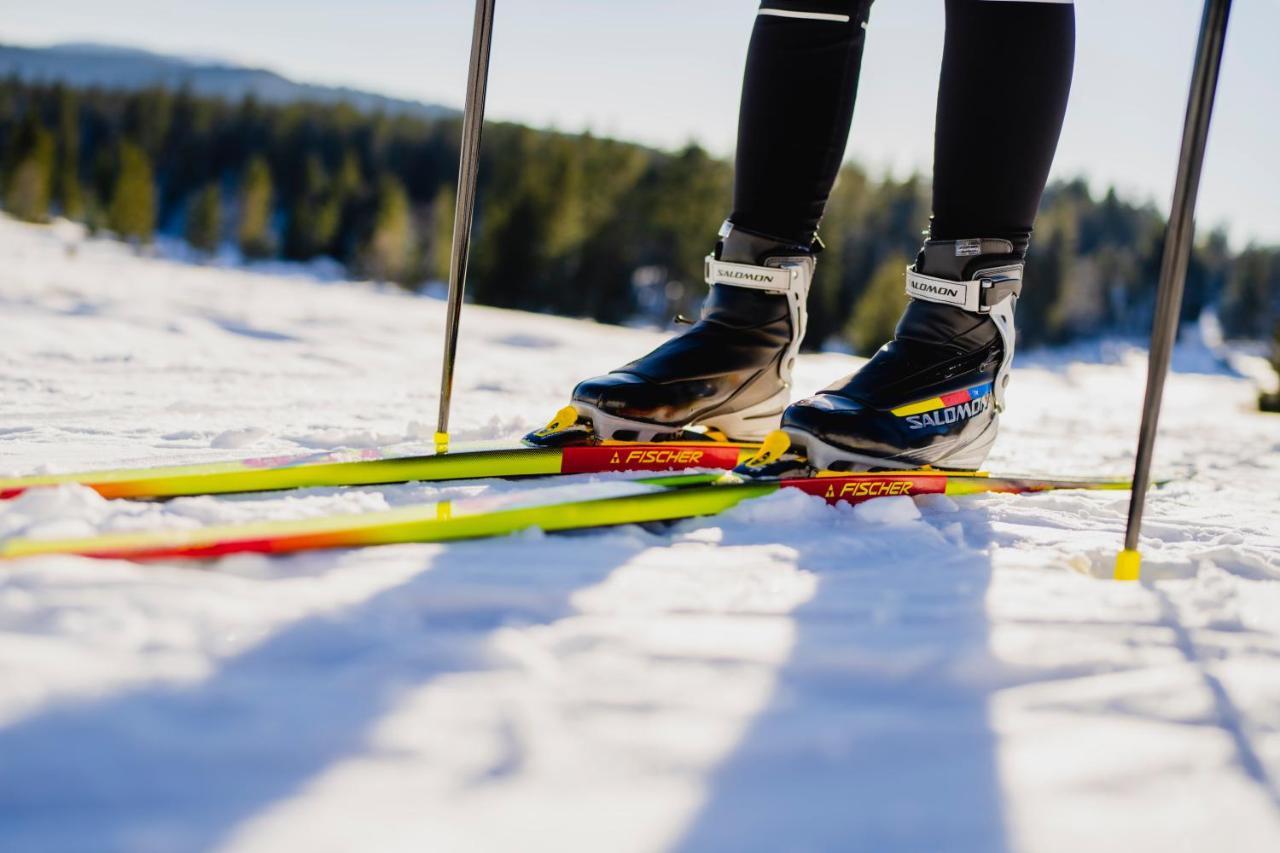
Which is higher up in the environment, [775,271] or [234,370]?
[775,271]

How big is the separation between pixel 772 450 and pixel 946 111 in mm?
632

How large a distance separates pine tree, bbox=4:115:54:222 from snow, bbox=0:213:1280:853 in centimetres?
4407

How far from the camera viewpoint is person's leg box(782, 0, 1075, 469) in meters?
1.37

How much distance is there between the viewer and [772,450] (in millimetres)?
1396

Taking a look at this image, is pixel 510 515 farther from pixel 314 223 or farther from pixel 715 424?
pixel 314 223

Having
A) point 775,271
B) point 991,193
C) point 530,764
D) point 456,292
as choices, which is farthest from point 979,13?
point 530,764

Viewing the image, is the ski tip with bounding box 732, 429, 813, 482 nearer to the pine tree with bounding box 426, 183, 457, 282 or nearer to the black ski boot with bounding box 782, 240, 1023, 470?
the black ski boot with bounding box 782, 240, 1023, 470

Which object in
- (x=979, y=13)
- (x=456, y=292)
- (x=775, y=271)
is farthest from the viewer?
(x=775, y=271)

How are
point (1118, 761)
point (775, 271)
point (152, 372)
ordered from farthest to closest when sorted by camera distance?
point (152, 372), point (775, 271), point (1118, 761)

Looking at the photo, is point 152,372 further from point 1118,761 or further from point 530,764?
point 1118,761

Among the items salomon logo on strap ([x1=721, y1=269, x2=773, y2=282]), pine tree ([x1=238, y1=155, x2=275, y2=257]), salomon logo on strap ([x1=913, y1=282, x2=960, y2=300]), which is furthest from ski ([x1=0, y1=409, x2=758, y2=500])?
pine tree ([x1=238, y1=155, x2=275, y2=257])

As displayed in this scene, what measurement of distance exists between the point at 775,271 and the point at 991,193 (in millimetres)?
400

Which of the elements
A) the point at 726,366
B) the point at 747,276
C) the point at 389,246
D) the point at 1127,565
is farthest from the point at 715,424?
the point at 389,246

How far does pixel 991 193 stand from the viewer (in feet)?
4.66
